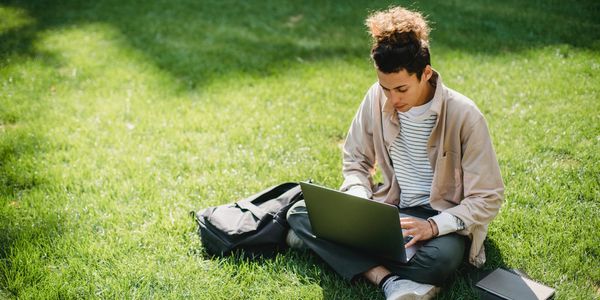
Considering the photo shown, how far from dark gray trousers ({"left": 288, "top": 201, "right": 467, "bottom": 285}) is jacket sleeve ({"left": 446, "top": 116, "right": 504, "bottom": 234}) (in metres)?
0.16

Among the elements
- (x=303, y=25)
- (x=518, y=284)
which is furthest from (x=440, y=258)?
(x=303, y=25)

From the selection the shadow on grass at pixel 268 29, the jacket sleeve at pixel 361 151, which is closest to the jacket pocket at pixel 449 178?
the jacket sleeve at pixel 361 151

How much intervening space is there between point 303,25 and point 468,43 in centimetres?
241

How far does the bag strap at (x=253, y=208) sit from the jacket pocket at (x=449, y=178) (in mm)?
1072

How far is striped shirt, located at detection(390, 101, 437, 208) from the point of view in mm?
2971

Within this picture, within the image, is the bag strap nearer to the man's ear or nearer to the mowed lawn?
the mowed lawn

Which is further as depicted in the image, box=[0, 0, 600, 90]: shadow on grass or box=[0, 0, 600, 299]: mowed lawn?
box=[0, 0, 600, 90]: shadow on grass

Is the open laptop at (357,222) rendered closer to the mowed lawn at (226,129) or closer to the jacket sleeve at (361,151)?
the mowed lawn at (226,129)

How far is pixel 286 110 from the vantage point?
5.20m

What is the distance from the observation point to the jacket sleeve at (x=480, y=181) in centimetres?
270

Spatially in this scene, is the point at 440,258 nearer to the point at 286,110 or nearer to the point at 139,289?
the point at 139,289

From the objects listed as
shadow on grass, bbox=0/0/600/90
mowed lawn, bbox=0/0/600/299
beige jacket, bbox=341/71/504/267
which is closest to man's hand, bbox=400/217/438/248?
beige jacket, bbox=341/71/504/267

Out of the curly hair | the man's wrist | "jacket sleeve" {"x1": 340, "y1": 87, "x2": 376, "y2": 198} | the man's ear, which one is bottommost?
the man's wrist

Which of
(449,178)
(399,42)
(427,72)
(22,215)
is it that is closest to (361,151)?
(449,178)
